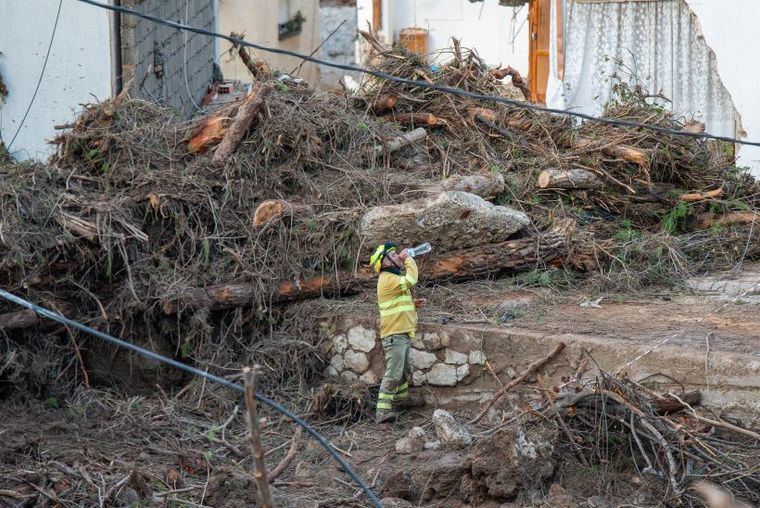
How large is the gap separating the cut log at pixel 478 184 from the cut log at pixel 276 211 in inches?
55.1

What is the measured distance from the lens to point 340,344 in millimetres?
8953

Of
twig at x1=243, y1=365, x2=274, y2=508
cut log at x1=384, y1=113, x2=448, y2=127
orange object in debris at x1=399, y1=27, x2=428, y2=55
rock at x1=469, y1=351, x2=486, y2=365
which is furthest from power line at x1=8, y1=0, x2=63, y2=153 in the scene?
twig at x1=243, y1=365, x2=274, y2=508

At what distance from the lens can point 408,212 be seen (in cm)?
912

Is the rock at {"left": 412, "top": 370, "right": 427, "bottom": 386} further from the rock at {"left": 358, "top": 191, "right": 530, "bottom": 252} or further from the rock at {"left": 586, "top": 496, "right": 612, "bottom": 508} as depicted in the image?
the rock at {"left": 586, "top": 496, "right": 612, "bottom": 508}

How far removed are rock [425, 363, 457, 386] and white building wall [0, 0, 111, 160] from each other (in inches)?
188

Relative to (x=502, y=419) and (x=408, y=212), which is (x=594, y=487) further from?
(x=408, y=212)


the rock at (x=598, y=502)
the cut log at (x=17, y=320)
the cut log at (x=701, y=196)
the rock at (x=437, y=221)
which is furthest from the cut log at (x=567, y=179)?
the cut log at (x=17, y=320)

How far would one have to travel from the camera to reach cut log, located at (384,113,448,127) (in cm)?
1123

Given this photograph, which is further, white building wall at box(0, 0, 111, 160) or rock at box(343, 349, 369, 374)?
white building wall at box(0, 0, 111, 160)

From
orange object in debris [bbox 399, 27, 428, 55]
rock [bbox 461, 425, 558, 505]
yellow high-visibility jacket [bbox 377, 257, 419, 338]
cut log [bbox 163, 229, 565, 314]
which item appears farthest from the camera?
orange object in debris [bbox 399, 27, 428, 55]

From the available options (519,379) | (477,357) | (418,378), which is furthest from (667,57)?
(519,379)

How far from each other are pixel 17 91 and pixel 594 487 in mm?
7447

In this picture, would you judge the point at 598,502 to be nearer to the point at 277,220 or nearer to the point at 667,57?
the point at 277,220

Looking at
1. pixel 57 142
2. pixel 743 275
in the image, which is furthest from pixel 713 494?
pixel 57 142
